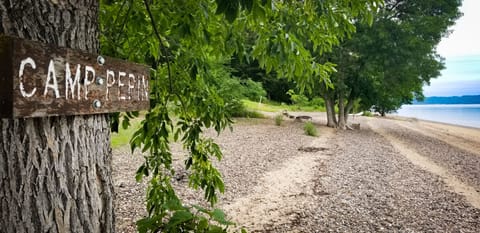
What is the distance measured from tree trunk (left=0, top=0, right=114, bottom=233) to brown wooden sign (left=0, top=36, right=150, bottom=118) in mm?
A: 87

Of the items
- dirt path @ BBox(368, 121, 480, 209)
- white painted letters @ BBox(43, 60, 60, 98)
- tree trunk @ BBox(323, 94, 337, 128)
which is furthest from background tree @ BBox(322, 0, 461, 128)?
white painted letters @ BBox(43, 60, 60, 98)

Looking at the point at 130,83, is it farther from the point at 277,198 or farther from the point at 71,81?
the point at 277,198

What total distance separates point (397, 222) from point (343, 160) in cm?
401

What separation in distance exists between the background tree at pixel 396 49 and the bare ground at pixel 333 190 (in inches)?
205

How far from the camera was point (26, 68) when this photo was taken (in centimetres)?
89

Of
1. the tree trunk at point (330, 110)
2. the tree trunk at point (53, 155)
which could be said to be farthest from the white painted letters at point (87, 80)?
the tree trunk at point (330, 110)

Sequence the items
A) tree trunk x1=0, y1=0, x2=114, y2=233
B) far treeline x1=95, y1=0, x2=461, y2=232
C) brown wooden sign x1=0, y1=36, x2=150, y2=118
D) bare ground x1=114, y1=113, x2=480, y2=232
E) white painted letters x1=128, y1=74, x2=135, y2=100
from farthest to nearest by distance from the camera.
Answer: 1. bare ground x1=114, y1=113, x2=480, y2=232
2. far treeline x1=95, y1=0, x2=461, y2=232
3. white painted letters x1=128, y1=74, x2=135, y2=100
4. tree trunk x1=0, y1=0, x2=114, y2=233
5. brown wooden sign x1=0, y1=36, x2=150, y2=118

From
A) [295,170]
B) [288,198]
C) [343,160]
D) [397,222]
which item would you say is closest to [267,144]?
[343,160]

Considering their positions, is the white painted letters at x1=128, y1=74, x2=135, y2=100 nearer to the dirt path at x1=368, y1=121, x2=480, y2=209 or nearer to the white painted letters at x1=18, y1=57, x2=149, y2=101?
the white painted letters at x1=18, y1=57, x2=149, y2=101

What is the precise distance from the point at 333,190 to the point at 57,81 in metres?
4.89

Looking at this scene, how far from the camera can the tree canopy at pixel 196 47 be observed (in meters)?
1.81

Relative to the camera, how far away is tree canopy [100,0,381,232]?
1.81 metres

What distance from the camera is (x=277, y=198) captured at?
189 inches

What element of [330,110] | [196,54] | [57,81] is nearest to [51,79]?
[57,81]
